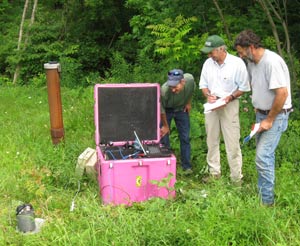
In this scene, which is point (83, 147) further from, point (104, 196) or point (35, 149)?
point (104, 196)

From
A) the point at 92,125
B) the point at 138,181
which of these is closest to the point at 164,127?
the point at 138,181

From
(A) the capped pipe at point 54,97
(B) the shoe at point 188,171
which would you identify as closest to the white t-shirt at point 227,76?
(B) the shoe at point 188,171

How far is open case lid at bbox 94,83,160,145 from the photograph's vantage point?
487 centimetres

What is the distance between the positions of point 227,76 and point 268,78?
2.35 ft

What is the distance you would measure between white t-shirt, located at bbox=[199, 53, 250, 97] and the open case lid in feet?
1.97

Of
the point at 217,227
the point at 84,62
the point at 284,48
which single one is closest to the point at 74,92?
the point at 84,62

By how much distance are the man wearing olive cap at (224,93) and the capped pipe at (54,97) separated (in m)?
1.93

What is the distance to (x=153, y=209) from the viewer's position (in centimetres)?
410

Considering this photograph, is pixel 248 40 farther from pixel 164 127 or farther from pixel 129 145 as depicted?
pixel 129 145

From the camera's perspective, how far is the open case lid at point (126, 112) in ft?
16.0

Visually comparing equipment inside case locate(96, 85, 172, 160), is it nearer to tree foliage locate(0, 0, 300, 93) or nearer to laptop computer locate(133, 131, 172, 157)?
laptop computer locate(133, 131, 172, 157)

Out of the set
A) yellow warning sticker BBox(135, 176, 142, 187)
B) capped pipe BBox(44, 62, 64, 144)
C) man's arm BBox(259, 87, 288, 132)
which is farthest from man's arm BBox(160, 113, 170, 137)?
capped pipe BBox(44, 62, 64, 144)

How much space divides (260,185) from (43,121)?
12.7 feet

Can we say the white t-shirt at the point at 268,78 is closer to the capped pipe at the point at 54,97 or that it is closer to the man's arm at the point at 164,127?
the man's arm at the point at 164,127
